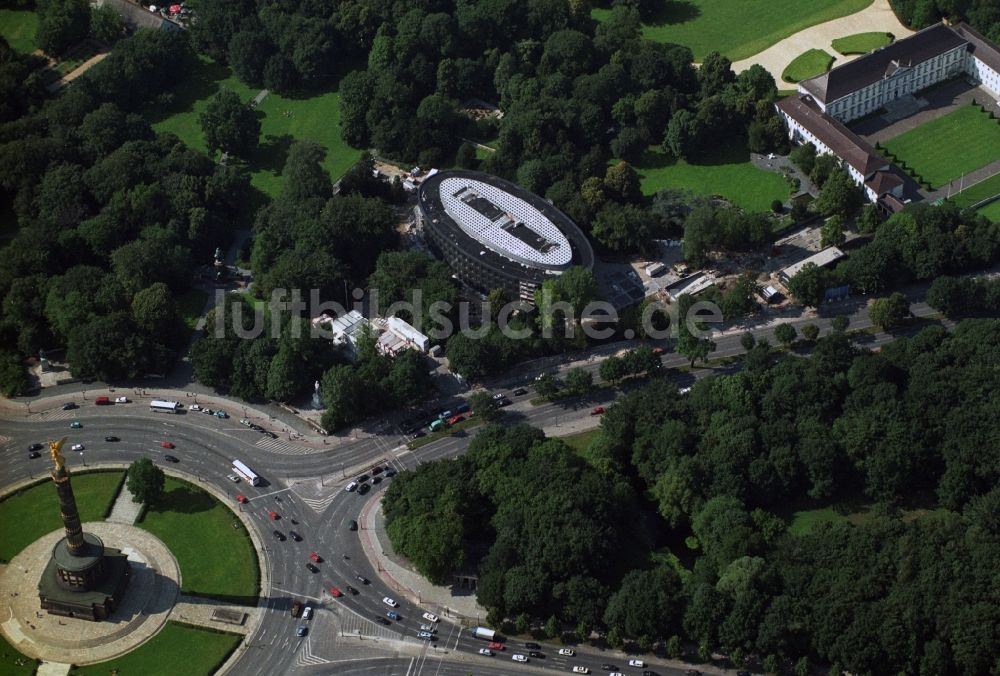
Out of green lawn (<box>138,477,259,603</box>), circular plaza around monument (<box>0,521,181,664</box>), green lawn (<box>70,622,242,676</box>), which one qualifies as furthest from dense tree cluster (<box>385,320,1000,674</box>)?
circular plaza around monument (<box>0,521,181,664</box>)

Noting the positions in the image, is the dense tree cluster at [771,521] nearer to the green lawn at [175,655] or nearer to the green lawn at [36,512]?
the green lawn at [175,655]

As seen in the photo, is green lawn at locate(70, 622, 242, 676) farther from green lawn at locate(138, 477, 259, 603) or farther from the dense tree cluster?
the dense tree cluster

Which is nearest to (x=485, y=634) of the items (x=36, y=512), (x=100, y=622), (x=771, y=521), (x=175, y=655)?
(x=175, y=655)

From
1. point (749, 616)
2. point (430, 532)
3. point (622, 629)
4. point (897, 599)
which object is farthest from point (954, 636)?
point (430, 532)

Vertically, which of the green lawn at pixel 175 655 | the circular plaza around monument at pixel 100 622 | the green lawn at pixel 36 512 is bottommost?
the green lawn at pixel 175 655

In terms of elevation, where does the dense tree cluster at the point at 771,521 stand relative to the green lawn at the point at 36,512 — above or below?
below

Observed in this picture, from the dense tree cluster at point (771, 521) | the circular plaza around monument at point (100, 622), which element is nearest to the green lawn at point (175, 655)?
the circular plaza around monument at point (100, 622)

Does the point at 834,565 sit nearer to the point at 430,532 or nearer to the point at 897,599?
the point at 897,599
